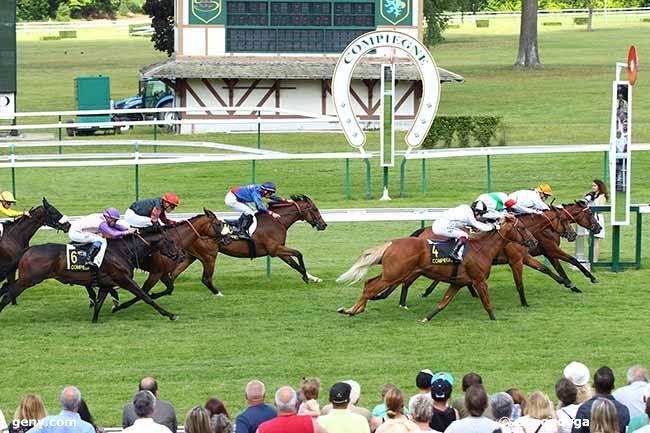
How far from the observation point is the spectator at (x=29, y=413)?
28.5 feet

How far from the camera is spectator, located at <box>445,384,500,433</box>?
834 cm

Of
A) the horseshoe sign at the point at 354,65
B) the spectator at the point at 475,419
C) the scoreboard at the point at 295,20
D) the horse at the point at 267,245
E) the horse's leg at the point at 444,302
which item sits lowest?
the horse's leg at the point at 444,302

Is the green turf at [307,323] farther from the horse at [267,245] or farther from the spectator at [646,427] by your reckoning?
the spectator at [646,427]

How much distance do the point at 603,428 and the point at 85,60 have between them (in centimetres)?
5745

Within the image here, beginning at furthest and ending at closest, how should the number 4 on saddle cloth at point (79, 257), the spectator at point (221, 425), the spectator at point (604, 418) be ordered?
the number 4 on saddle cloth at point (79, 257)
the spectator at point (221, 425)
the spectator at point (604, 418)

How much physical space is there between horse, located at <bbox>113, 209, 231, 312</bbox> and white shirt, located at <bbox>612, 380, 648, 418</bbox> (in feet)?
25.6

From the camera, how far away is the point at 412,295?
683 inches

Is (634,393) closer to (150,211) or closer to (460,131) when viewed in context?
(150,211)

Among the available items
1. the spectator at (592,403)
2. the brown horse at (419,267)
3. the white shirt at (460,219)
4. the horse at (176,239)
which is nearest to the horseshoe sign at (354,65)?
the horse at (176,239)

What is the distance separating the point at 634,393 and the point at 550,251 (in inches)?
308

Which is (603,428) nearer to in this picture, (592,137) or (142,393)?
(142,393)

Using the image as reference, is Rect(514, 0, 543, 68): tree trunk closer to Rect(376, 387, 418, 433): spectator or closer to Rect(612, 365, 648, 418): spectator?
Rect(612, 365, 648, 418): spectator

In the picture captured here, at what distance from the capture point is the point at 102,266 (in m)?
15.6

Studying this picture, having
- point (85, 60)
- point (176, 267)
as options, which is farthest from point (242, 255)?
point (85, 60)
